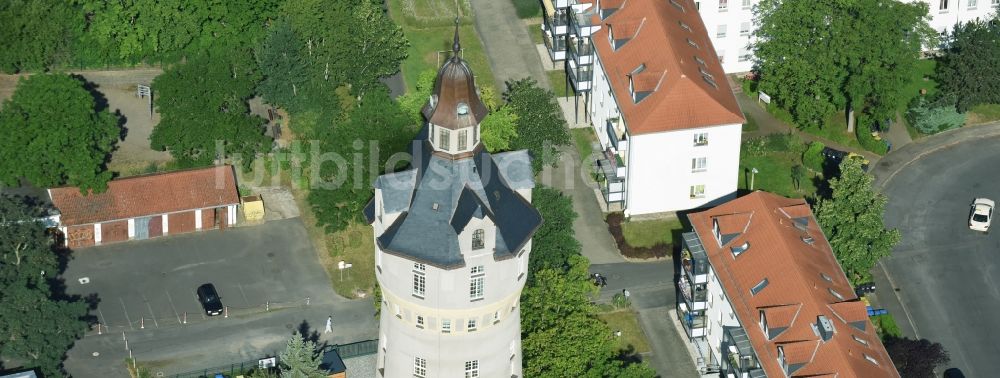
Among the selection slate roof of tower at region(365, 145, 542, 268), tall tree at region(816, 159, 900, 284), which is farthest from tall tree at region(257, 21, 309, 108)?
slate roof of tower at region(365, 145, 542, 268)

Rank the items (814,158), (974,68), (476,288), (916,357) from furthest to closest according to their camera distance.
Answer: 1. (974,68)
2. (814,158)
3. (916,357)
4. (476,288)

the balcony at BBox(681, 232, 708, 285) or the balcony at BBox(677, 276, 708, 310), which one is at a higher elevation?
the balcony at BBox(681, 232, 708, 285)

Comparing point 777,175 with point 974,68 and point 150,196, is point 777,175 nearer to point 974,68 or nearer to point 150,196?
point 974,68

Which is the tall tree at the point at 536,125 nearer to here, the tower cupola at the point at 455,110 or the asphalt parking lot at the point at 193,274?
the asphalt parking lot at the point at 193,274

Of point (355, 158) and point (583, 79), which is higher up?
point (583, 79)

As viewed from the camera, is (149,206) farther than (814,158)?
No

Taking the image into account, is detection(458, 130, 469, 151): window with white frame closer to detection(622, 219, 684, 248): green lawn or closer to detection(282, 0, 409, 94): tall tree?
detection(622, 219, 684, 248): green lawn

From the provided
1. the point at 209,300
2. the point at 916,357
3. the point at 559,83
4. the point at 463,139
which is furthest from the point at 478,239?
the point at 559,83

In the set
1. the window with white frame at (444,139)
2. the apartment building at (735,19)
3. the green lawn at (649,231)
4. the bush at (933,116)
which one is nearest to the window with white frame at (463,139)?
the window with white frame at (444,139)
